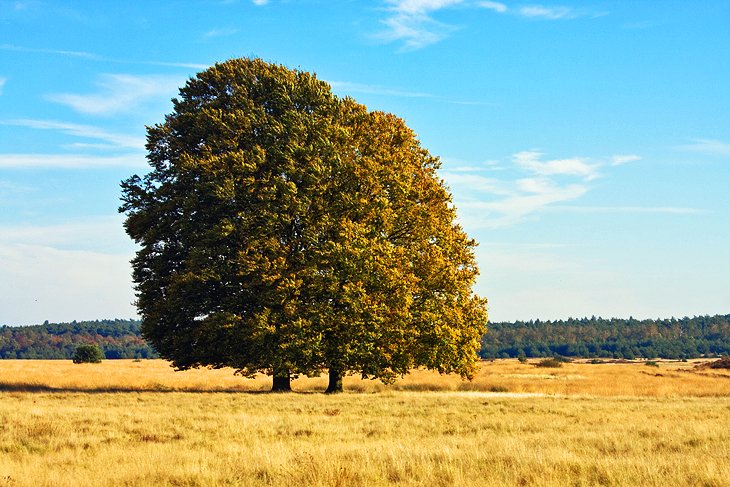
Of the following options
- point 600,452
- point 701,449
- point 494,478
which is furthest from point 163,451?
point 701,449

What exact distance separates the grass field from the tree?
3.33 meters

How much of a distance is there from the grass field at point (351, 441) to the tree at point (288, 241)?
3327 mm

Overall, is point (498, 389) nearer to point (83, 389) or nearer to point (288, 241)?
point (288, 241)

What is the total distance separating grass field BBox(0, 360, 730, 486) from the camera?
44.3 feet

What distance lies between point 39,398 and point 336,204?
15376mm

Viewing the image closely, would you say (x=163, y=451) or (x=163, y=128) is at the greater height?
(x=163, y=128)

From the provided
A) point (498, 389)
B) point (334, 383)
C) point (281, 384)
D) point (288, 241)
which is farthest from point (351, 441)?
point (498, 389)

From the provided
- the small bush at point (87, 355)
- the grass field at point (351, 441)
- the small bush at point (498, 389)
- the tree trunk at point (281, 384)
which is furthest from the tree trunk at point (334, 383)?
the small bush at point (87, 355)

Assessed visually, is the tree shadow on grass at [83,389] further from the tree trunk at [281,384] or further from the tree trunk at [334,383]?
the tree trunk at [334,383]

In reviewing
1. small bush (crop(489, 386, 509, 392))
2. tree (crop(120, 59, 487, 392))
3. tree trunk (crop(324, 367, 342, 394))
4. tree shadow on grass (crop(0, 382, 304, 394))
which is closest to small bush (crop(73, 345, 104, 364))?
tree shadow on grass (crop(0, 382, 304, 394))

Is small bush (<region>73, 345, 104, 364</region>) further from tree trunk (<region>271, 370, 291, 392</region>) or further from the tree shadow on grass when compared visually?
tree trunk (<region>271, 370, 291, 392</region>)

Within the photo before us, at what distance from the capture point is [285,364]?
34.2 m

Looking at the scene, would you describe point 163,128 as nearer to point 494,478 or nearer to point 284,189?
point 284,189

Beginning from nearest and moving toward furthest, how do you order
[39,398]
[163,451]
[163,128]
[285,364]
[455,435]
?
[163,451] < [455,435] < [39,398] < [285,364] < [163,128]
